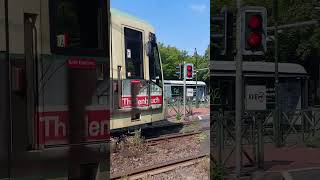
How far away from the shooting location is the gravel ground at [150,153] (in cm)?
199

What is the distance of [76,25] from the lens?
1874mm

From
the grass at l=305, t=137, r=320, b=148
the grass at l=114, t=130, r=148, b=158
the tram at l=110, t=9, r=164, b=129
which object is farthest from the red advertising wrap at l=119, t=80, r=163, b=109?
the grass at l=305, t=137, r=320, b=148

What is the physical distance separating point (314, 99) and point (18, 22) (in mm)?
1454

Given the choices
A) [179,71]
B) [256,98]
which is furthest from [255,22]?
[179,71]

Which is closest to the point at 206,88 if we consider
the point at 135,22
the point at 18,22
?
the point at 135,22

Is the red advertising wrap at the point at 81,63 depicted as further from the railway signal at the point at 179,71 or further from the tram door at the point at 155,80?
the railway signal at the point at 179,71

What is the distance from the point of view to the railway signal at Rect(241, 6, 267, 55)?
7.51ft

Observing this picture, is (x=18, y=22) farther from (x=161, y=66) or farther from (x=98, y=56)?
(x=161, y=66)

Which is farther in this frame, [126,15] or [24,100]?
[126,15]

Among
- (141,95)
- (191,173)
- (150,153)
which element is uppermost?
(141,95)

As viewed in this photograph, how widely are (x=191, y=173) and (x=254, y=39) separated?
25.9 inches

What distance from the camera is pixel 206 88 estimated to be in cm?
216

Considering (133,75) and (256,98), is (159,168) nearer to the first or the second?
(133,75)

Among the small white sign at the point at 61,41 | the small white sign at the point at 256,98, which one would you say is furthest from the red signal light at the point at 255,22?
the small white sign at the point at 61,41
